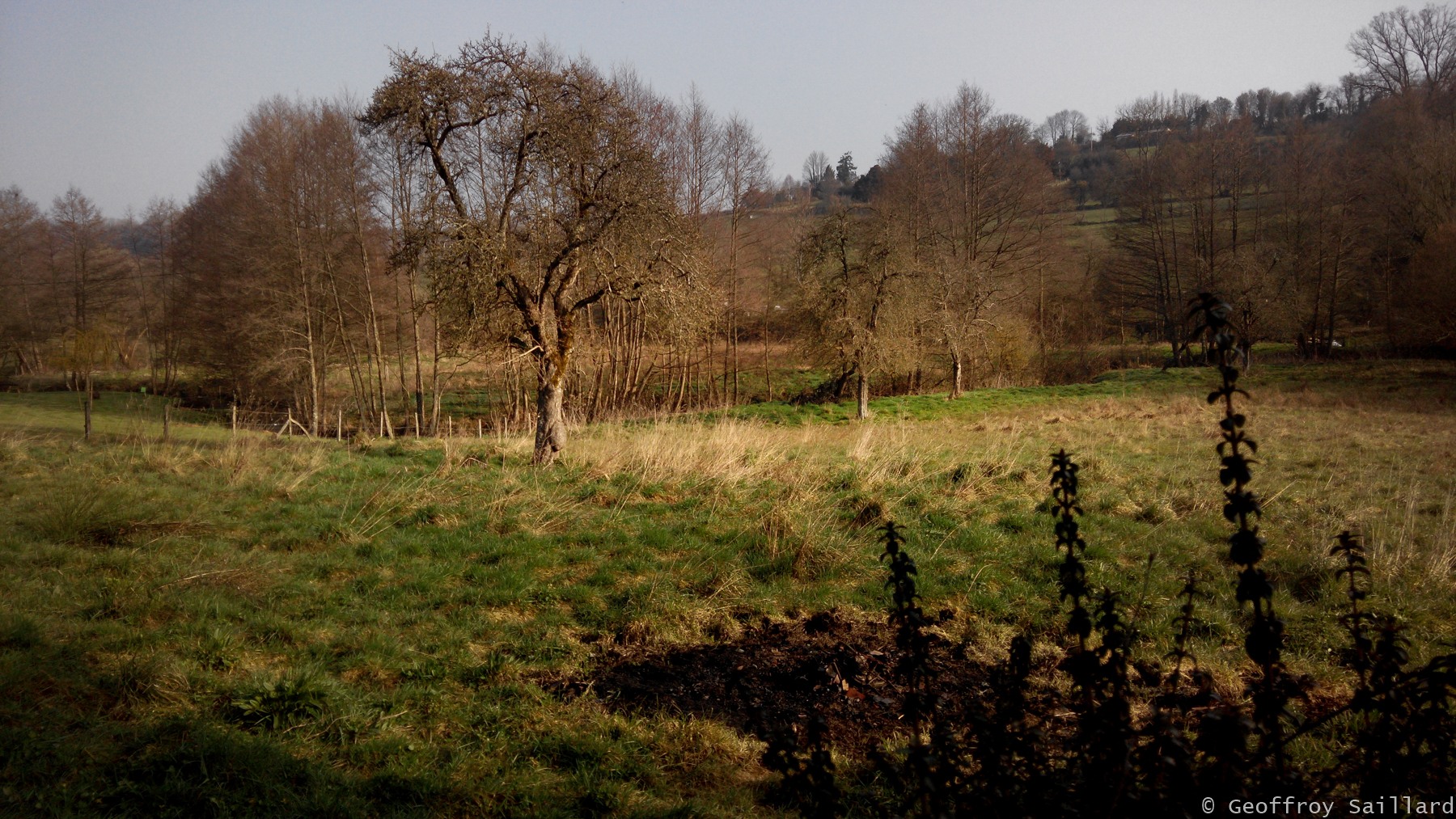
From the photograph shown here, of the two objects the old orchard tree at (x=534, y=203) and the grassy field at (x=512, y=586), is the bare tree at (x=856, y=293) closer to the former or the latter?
the grassy field at (x=512, y=586)

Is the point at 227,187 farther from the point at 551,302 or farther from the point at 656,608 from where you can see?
the point at 656,608

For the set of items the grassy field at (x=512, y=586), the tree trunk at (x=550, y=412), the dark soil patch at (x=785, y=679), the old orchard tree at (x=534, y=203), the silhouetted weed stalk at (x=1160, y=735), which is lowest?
the dark soil patch at (x=785, y=679)

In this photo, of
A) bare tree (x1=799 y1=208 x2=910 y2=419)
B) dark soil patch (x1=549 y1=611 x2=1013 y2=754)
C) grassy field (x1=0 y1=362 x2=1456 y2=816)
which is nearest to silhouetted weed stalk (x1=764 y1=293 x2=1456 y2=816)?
grassy field (x1=0 y1=362 x2=1456 y2=816)

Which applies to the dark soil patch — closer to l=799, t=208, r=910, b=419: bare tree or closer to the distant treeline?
the distant treeline

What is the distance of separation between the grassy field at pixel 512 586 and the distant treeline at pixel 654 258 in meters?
3.48

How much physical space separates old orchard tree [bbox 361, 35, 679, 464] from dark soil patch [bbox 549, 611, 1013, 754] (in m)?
6.31

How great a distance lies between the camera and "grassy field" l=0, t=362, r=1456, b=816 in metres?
3.56

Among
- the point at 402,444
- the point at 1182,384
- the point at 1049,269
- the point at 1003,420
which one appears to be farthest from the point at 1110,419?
the point at 1049,269

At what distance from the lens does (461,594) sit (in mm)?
5898

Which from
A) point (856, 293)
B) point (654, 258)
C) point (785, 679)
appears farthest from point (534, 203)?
point (856, 293)

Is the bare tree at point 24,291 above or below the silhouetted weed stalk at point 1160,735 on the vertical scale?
above

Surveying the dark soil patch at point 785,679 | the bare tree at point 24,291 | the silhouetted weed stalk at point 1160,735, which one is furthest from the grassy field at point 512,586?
the bare tree at point 24,291

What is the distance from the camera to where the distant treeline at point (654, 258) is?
11.2 m

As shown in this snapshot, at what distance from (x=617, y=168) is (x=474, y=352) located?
14.3ft
